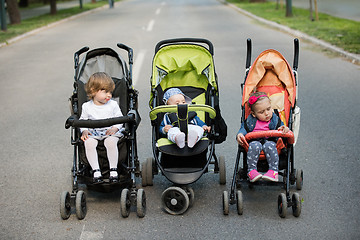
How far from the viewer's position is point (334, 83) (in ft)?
35.6

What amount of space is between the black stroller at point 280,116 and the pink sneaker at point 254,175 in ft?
0.32

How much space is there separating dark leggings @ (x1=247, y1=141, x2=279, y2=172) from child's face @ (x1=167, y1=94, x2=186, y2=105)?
2.78ft

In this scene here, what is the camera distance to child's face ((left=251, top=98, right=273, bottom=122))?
5379mm

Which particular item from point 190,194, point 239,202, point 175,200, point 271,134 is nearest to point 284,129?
point 271,134

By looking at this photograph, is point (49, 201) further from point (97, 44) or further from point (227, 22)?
point (227, 22)

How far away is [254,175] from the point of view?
5133 mm

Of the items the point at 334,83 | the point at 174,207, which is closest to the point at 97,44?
the point at 334,83

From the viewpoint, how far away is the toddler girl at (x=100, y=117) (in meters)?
Result: 5.21

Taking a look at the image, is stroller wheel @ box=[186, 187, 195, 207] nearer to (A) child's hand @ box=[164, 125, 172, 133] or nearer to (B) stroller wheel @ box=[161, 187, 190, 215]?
(B) stroller wheel @ box=[161, 187, 190, 215]

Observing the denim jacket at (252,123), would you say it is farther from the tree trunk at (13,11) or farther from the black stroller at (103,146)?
the tree trunk at (13,11)

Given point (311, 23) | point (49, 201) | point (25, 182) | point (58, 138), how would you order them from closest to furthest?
point (49, 201) < point (25, 182) < point (58, 138) < point (311, 23)

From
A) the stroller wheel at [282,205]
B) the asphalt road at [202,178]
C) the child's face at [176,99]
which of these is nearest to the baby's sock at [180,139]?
the child's face at [176,99]

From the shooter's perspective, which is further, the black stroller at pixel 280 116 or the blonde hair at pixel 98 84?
the blonde hair at pixel 98 84

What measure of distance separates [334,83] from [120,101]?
6.19 metres
